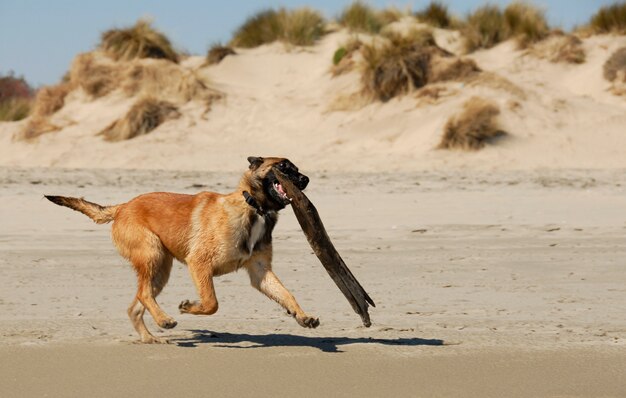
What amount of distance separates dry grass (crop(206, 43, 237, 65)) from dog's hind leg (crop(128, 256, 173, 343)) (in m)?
18.1

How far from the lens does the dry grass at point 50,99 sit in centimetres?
2384

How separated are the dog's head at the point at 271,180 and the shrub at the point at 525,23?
1773 cm

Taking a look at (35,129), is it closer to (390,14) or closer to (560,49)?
(390,14)

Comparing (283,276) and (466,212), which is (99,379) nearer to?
(283,276)

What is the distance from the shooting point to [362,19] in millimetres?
26344

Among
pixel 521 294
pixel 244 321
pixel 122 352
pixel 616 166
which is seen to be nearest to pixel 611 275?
pixel 521 294

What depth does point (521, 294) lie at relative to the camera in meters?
9.01

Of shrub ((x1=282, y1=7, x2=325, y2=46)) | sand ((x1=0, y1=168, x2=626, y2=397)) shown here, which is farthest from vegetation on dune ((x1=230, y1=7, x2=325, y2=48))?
sand ((x1=0, y1=168, x2=626, y2=397))

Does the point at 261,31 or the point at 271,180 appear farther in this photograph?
the point at 261,31

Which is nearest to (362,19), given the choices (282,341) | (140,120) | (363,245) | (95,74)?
(95,74)

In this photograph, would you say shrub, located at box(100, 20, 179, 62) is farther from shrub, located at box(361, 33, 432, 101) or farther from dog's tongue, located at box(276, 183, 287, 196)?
dog's tongue, located at box(276, 183, 287, 196)

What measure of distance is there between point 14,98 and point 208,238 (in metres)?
21.6

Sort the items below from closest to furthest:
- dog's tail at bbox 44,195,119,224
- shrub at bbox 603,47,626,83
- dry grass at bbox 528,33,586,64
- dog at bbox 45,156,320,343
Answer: dog at bbox 45,156,320,343 → dog's tail at bbox 44,195,119,224 → shrub at bbox 603,47,626,83 → dry grass at bbox 528,33,586,64

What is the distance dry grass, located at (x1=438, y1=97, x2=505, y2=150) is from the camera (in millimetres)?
18875
